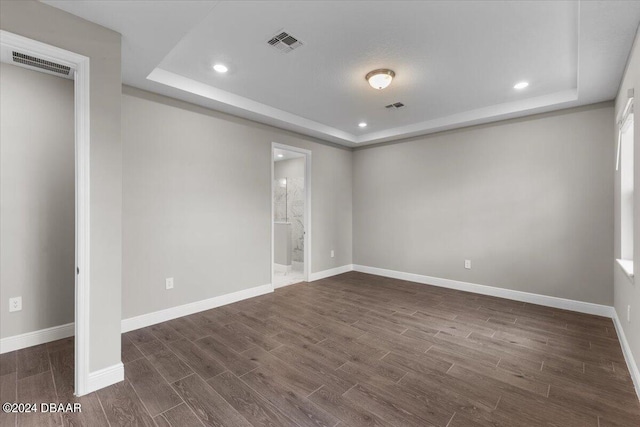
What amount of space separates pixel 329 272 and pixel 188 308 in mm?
2741

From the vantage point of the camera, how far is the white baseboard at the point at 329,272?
207 inches

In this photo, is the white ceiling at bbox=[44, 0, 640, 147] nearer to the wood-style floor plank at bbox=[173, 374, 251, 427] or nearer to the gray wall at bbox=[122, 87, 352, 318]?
the gray wall at bbox=[122, 87, 352, 318]

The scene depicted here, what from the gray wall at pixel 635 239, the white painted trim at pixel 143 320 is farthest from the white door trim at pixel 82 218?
the gray wall at pixel 635 239

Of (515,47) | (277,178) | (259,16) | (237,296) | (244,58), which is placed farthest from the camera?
(277,178)

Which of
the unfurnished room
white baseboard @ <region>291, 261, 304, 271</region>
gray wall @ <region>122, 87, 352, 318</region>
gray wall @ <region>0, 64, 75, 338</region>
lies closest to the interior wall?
the unfurnished room

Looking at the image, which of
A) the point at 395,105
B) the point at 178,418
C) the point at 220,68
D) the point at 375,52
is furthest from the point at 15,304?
the point at 395,105

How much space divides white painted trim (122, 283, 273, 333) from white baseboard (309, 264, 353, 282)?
100cm

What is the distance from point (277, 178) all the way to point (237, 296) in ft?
11.6

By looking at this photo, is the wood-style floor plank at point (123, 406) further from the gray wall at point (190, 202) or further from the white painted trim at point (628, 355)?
the white painted trim at point (628, 355)

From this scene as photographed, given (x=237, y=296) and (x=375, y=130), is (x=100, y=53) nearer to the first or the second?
(x=237, y=296)

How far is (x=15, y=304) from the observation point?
2613 mm

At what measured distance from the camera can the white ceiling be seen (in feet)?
6.70

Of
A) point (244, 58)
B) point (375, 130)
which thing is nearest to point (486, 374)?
point (244, 58)

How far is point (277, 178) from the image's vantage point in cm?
696
